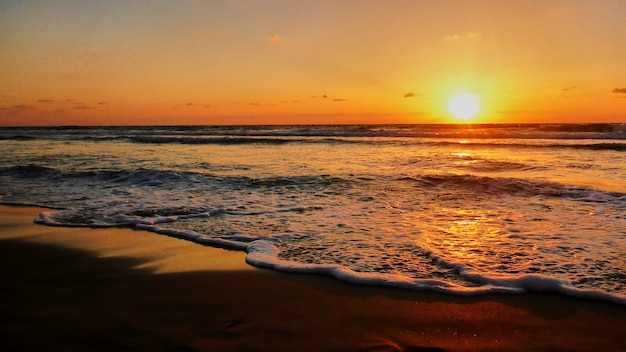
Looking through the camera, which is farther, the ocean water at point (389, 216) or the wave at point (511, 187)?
the wave at point (511, 187)

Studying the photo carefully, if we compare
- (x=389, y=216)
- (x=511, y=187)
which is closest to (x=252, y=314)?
(x=389, y=216)

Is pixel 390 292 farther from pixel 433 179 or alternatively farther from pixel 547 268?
pixel 433 179

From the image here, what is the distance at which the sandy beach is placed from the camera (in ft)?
9.95

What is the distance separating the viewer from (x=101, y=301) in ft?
12.5

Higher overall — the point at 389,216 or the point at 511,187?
the point at 511,187

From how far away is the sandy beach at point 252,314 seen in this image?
303 centimetres

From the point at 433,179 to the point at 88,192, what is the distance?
7.80 meters

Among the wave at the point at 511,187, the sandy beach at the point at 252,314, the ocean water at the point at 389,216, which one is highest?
the wave at the point at 511,187

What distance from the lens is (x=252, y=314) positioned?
3.53m

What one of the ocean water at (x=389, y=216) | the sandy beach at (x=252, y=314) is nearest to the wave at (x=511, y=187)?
the ocean water at (x=389, y=216)

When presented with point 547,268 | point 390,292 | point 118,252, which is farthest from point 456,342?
point 118,252

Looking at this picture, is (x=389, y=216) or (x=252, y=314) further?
(x=389, y=216)

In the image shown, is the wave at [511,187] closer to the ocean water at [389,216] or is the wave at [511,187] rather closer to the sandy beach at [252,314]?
the ocean water at [389,216]

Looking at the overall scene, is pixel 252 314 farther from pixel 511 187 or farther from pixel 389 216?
pixel 511 187
